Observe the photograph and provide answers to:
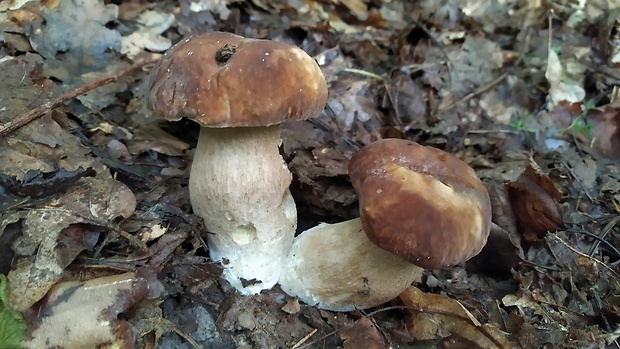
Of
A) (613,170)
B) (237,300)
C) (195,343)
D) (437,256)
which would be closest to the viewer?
(437,256)

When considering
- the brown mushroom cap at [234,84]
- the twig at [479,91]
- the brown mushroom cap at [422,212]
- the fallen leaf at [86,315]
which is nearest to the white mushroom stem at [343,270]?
the brown mushroom cap at [422,212]

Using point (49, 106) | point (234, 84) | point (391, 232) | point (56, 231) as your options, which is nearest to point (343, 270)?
point (391, 232)

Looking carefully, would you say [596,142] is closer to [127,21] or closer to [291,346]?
[291,346]

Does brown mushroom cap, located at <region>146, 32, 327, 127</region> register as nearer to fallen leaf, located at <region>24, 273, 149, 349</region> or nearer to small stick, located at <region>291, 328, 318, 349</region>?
fallen leaf, located at <region>24, 273, 149, 349</region>

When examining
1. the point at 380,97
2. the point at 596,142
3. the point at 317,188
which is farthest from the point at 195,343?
the point at 596,142

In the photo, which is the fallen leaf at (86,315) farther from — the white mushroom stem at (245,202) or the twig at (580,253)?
the twig at (580,253)

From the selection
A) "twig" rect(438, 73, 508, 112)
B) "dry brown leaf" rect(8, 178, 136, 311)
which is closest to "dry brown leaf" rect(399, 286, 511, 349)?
"dry brown leaf" rect(8, 178, 136, 311)

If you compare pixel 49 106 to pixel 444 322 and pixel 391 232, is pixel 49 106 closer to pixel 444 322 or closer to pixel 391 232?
pixel 391 232
